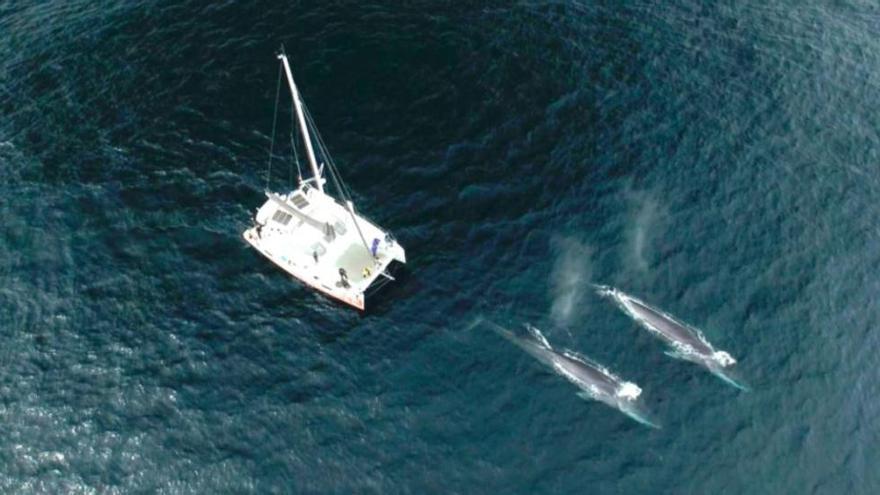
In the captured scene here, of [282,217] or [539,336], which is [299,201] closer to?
[282,217]

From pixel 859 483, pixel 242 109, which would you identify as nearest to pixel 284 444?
pixel 242 109

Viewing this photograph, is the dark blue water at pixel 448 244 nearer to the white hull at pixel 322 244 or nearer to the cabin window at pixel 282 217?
the white hull at pixel 322 244

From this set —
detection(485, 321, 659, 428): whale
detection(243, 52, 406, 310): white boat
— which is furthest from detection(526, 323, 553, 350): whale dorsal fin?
detection(243, 52, 406, 310): white boat

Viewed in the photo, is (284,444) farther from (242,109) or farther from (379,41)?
(379,41)

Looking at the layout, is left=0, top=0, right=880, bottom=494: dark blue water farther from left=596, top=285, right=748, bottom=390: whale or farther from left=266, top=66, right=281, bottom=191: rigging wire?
left=596, top=285, right=748, bottom=390: whale

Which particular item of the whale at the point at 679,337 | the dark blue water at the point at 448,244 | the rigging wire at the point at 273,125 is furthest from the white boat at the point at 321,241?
the whale at the point at 679,337
